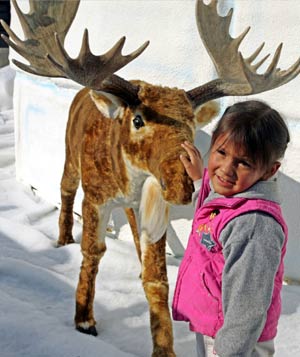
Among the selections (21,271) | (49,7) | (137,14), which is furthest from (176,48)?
(21,271)

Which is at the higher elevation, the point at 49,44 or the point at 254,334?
the point at 49,44

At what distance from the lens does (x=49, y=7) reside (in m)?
2.98

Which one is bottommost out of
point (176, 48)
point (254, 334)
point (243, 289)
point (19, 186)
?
point (19, 186)

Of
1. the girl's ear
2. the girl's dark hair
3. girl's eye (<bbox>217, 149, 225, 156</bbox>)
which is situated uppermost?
the girl's dark hair

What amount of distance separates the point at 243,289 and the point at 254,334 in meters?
0.13

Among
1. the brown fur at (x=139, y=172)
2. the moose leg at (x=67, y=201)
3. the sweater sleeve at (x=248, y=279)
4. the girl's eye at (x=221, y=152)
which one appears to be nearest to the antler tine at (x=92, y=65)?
the brown fur at (x=139, y=172)

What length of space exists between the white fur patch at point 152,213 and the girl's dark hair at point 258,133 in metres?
0.84

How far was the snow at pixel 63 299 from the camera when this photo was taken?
2.61 meters

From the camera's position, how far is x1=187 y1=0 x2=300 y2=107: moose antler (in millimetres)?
2662

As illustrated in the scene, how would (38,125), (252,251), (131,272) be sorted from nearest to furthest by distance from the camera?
1. (252,251)
2. (131,272)
3. (38,125)

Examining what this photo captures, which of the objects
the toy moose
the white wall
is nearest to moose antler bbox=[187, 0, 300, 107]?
the toy moose

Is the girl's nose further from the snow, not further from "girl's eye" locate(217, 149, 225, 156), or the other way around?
the snow

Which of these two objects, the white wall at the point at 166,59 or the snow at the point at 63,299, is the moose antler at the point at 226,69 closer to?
the white wall at the point at 166,59

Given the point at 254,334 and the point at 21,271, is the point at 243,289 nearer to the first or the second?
the point at 254,334
